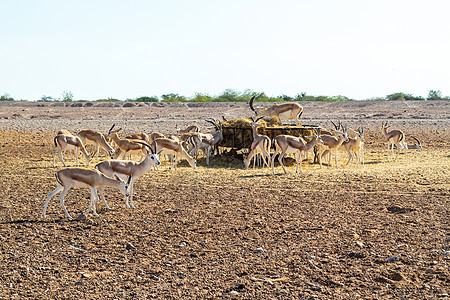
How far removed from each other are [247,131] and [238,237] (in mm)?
10247

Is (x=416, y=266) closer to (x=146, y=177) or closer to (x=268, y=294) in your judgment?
(x=268, y=294)

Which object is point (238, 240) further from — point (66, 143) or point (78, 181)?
point (66, 143)

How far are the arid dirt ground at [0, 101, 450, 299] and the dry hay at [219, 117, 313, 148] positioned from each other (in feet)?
7.46

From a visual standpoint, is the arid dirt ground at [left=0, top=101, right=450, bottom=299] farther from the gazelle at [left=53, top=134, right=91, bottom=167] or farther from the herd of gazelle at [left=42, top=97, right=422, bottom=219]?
the gazelle at [left=53, top=134, right=91, bottom=167]

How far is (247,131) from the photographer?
18.9m

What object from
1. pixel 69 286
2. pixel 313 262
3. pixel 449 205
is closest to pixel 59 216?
pixel 69 286

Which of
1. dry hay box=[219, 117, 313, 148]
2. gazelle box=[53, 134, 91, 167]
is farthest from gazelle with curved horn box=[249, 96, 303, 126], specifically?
gazelle box=[53, 134, 91, 167]

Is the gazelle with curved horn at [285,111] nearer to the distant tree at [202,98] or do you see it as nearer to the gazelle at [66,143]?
the gazelle at [66,143]

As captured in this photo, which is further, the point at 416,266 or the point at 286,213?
the point at 286,213

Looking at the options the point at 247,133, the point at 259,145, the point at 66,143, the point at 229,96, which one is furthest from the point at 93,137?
the point at 229,96

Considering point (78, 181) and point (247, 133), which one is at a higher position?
point (247, 133)

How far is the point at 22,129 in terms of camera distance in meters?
32.5

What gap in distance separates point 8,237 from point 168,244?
2.88 m

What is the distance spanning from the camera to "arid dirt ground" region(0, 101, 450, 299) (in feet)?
22.3
